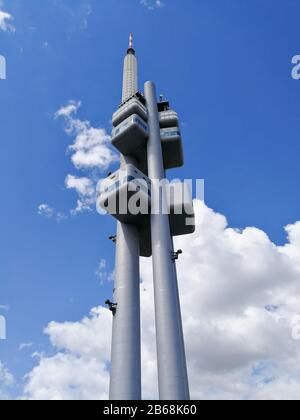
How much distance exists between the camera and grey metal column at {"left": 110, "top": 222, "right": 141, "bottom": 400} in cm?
2300

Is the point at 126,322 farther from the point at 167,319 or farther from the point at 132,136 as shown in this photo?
the point at 132,136

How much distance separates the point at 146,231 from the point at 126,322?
9.70 metres

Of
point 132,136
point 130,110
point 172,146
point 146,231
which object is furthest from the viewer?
point 172,146

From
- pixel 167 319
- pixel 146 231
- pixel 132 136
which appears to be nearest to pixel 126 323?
pixel 167 319

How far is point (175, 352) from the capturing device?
22.7 meters

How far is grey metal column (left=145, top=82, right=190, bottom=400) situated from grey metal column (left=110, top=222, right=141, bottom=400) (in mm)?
2115

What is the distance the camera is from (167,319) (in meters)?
24.0

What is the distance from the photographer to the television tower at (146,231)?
75.4 feet

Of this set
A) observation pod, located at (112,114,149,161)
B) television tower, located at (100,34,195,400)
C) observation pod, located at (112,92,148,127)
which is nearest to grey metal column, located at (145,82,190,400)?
television tower, located at (100,34,195,400)

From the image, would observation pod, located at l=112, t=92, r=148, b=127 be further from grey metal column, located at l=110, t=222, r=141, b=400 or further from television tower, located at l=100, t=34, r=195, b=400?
grey metal column, located at l=110, t=222, r=141, b=400

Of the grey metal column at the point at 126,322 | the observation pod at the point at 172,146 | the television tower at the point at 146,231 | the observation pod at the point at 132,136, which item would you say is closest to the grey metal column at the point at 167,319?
the television tower at the point at 146,231
